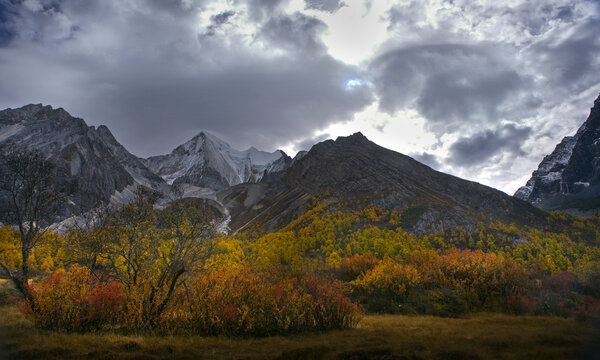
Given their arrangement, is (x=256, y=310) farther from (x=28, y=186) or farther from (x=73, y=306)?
(x=28, y=186)

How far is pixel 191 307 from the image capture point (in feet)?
51.1

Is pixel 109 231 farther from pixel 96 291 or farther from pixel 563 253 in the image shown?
pixel 563 253

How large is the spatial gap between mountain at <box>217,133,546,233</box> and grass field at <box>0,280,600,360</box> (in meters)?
69.2

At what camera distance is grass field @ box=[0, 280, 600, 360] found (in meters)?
10.6

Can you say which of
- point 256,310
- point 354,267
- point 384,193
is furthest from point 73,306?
point 384,193

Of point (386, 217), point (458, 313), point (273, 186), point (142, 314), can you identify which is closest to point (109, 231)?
point (142, 314)

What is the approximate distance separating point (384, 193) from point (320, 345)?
93021 mm

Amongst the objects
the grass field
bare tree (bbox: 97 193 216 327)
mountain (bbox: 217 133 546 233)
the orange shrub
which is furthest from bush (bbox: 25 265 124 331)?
mountain (bbox: 217 133 546 233)

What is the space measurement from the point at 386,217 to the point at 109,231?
7536cm

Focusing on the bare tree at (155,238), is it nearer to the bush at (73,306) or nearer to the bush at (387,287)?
the bush at (73,306)

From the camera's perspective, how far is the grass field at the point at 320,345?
10633 mm

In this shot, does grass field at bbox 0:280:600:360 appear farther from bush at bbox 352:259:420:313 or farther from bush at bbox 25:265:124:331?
bush at bbox 352:259:420:313

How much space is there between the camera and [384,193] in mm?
101688

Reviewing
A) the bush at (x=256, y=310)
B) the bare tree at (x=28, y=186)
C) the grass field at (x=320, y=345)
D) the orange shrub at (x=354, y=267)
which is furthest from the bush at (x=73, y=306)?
the orange shrub at (x=354, y=267)
